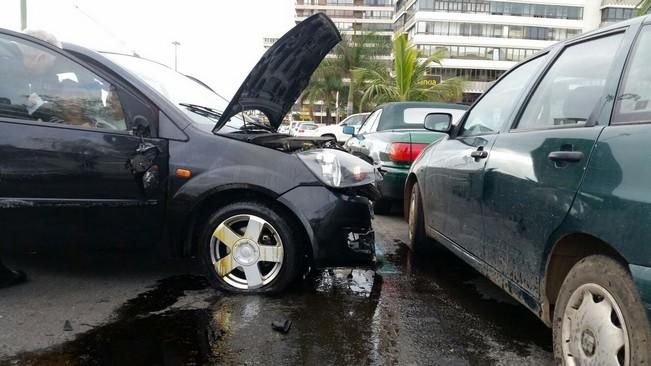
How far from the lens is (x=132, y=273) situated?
4.05 meters

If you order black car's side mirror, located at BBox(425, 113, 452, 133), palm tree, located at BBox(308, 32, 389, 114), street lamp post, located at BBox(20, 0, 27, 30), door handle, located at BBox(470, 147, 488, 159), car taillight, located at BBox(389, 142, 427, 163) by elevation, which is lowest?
car taillight, located at BBox(389, 142, 427, 163)

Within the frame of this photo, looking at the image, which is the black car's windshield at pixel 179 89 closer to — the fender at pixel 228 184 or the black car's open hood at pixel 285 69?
the black car's open hood at pixel 285 69

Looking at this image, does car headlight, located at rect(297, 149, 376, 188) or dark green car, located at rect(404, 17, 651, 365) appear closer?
dark green car, located at rect(404, 17, 651, 365)

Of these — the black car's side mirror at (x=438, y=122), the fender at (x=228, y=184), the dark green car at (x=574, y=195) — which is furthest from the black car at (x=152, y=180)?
the black car's side mirror at (x=438, y=122)

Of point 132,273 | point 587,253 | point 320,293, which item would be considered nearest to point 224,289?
point 320,293

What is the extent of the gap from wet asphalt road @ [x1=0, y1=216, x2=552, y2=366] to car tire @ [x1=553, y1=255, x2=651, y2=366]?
58cm

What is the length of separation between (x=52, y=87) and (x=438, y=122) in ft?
9.61

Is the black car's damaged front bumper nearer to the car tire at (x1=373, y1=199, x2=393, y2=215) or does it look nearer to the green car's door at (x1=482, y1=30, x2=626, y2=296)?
the green car's door at (x1=482, y1=30, x2=626, y2=296)

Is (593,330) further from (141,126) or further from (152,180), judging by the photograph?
(141,126)

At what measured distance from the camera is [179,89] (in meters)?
4.18

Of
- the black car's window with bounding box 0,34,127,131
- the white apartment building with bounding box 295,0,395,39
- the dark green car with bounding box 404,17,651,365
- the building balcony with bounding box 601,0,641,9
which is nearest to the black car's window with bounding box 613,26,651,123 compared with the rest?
the dark green car with bounding box 404,17,651,365

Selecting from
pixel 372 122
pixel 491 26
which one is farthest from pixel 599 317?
pixel 491 26

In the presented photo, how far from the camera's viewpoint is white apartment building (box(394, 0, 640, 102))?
6194cm

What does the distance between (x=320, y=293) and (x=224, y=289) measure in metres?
0.68
